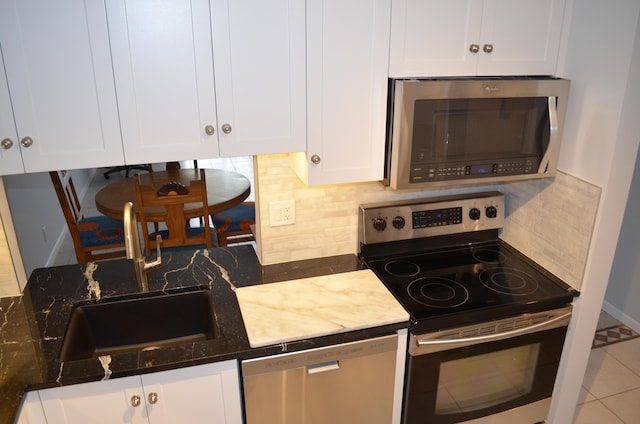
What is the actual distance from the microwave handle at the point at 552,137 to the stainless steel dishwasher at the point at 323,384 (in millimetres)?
939

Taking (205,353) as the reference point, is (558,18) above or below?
above

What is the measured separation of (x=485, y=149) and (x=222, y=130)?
1.03 meters

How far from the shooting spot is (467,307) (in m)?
1.94

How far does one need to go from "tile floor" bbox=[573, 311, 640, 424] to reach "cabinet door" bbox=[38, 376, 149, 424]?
2218mm

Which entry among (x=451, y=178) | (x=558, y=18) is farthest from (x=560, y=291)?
(x=558, y=18)

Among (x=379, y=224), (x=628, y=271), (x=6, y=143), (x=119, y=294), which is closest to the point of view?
(x=6, y=143)

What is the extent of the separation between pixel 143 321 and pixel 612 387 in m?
2.60

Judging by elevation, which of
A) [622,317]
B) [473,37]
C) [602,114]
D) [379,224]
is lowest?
[622,317]

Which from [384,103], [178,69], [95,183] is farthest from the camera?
[95,183]

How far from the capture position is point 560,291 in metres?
2.06

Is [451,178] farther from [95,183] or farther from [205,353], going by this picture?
[95,183]

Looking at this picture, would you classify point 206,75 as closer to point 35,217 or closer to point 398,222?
point 398,222

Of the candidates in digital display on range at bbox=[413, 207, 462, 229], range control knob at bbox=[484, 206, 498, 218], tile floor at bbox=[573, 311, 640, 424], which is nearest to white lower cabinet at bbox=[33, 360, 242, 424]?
digital display on range at bbox=[413, 207, 462, 229]

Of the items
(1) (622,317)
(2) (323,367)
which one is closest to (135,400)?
(2) (323,367)
